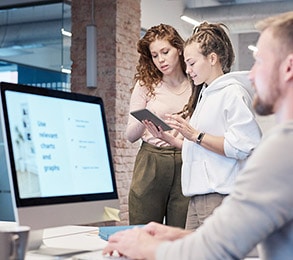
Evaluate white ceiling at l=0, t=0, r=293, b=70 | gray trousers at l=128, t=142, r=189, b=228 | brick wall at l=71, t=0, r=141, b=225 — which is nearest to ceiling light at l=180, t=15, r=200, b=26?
white ceiling at l=0, t=0, r=293, b=70

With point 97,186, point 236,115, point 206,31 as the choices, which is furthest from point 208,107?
point 97,186

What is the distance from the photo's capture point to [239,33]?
25.5 ft

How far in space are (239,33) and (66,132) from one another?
6.41m

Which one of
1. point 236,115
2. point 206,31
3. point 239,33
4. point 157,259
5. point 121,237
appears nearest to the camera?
point 157,259

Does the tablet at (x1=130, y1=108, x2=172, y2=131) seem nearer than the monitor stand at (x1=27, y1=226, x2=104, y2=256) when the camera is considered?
No

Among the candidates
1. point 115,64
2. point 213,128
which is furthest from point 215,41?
point 115,64

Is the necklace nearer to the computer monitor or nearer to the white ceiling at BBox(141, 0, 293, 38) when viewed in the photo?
the computer monitor

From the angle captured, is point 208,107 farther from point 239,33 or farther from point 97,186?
point 239,33

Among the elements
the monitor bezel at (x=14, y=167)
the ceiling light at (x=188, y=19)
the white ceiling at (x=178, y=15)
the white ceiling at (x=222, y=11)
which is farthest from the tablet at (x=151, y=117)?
the ceiling light at (x=188, y=19)

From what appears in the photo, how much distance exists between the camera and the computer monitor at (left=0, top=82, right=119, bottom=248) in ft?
4.89

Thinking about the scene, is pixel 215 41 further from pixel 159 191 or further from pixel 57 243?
pixel 57 243

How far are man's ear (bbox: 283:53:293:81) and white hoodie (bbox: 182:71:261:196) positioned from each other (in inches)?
43.4

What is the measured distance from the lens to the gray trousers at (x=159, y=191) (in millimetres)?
2848

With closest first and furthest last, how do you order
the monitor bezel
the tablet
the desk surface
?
1. the monitor bezel
2. the desk surface
3. the tablet
